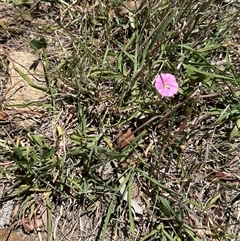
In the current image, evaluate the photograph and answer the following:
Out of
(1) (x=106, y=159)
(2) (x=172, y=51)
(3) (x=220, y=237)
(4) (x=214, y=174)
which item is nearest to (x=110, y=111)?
(1) (x=106, y=159)

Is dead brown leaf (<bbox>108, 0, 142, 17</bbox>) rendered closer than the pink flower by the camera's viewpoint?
No

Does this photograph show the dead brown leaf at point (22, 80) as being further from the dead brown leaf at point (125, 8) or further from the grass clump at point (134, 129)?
the dead brown leaf at point (125, 8)

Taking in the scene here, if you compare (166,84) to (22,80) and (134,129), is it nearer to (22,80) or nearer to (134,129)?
(134,129)

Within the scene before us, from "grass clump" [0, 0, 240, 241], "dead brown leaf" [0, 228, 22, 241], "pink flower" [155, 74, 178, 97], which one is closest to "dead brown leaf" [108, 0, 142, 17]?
"grass clump" [0, 0, 240, 241]

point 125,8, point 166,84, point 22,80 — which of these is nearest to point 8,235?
point 22,80

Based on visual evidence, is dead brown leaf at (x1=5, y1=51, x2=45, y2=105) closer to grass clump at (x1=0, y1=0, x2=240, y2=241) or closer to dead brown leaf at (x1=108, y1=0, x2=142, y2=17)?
grass clump at (x1=0, y1=0, x2=240, y2=241)

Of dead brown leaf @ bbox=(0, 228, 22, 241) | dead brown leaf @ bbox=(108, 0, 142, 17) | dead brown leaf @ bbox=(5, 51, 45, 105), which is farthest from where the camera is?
dead brown leaf @ bbox=(108, 0, 142, 17)
